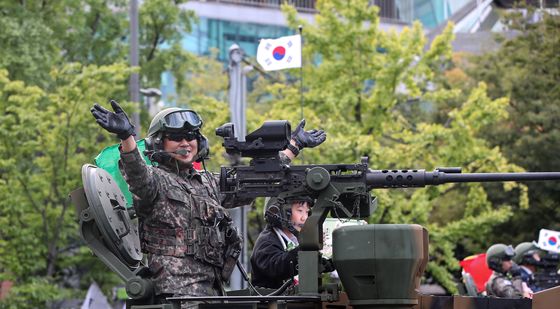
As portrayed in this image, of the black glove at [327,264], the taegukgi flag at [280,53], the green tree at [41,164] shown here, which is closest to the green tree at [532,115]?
the green tree at [41,164]

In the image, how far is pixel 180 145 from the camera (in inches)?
344

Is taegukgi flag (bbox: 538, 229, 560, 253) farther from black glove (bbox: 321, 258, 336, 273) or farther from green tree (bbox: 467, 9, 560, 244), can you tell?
black glove (bbox: 321, 258, 336, 273)

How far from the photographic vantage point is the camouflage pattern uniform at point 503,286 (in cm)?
1620

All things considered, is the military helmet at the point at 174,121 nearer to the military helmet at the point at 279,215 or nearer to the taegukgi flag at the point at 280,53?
the military helmet at the point at 279,215

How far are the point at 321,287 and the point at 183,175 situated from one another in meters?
1.50

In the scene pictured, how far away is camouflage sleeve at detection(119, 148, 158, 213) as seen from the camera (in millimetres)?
8023

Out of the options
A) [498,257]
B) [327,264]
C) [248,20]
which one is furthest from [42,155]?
[248,20]

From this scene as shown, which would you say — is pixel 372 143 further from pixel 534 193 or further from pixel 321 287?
pixel 321 287

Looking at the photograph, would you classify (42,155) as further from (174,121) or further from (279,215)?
(174,121)

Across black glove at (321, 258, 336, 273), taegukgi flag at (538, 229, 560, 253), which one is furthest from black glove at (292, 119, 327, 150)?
taegukgi flag at (538, 229, 560, 253)

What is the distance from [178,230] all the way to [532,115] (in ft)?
82.1

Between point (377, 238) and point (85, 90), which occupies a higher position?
point (85, 90)

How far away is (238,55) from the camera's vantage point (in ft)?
77.7

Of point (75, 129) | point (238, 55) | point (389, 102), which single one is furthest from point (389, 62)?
point (75, 129)
